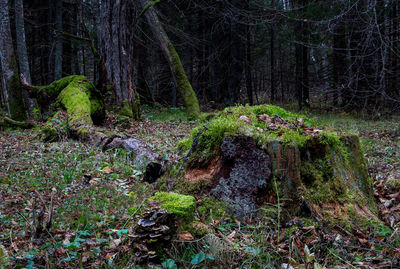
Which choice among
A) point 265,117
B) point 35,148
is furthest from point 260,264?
point 35,148

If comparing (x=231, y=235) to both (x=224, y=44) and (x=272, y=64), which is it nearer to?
(x=224, y=44)

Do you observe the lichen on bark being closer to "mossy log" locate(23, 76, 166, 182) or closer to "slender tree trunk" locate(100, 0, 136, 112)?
"slender tree trunk" locate(100, 0, 136, 112)

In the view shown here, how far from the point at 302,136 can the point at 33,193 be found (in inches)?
133

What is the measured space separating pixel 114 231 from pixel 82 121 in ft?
17.7

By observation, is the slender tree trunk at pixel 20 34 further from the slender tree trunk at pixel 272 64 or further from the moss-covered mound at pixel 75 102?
the slender tree trunk at pixel 272 64

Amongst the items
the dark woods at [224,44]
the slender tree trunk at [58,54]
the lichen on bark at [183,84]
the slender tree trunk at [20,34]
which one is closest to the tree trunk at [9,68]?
the dark woods at [224,44]

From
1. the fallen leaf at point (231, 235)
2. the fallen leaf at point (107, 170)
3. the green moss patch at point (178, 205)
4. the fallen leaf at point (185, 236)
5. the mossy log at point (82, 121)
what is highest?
the mossy log at point (82, 121)

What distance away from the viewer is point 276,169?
2.87 m

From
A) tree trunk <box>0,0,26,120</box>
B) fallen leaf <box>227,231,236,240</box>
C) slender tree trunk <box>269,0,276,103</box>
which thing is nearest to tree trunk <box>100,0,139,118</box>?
tree trunk <box>0,0,26,120</box>

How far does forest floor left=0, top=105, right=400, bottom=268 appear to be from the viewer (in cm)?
207

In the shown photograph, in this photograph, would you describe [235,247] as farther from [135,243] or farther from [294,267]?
[135,243]

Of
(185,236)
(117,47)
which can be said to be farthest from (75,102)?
(185,236)

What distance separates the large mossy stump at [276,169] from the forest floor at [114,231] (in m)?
0.24

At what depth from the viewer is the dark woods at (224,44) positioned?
9.92 metres
